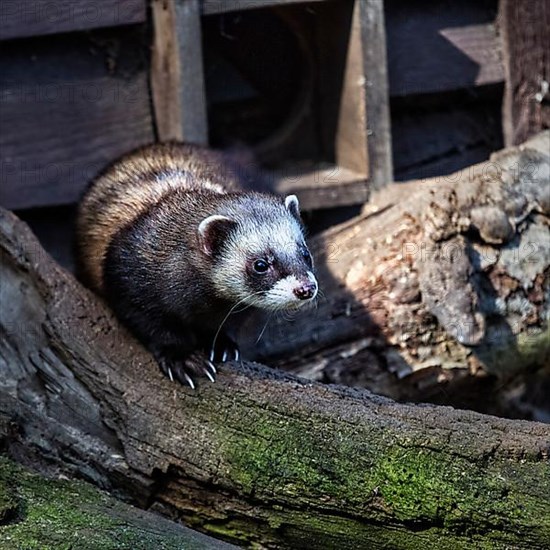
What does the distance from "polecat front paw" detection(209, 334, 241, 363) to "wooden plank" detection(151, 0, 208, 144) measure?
119cm

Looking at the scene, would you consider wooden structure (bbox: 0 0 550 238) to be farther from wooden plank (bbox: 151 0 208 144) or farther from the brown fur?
the brown fur

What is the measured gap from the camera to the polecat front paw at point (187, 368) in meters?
3.37

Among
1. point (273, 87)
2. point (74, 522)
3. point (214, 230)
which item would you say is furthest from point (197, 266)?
point (273, 87)

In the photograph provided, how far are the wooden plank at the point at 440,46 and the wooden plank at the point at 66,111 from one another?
1.23 meters

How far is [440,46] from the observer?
512 centimetres

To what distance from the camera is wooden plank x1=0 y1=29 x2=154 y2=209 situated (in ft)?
15.5

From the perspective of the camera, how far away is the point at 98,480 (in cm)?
328

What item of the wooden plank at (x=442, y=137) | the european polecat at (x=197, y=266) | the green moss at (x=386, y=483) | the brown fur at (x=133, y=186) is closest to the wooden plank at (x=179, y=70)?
the brown fur at (x=133, y=186)

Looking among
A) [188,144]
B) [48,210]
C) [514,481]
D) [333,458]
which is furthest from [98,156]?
[514,481]

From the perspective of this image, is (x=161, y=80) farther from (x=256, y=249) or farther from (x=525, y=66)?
(x=525, y=66)

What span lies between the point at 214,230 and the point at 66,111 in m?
1.58

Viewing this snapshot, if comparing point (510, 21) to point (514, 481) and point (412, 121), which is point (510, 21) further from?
point (514, 481)

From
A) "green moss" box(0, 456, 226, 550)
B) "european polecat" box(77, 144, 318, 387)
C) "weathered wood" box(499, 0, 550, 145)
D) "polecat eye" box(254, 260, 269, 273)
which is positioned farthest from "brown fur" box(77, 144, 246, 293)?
"weathered wood" box(499, 0, 550, 145)

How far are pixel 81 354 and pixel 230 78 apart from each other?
2219 millimetres
